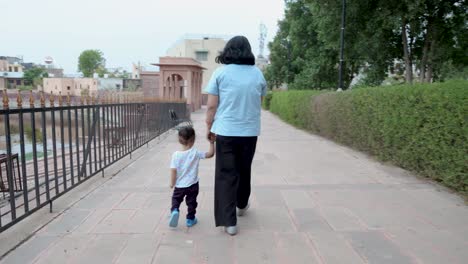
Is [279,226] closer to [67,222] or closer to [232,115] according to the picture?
[232,115]

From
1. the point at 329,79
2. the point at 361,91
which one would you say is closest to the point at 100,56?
the point at 329,79

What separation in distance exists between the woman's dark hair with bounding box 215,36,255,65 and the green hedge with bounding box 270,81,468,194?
2752 mm

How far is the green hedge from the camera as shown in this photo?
167 inches

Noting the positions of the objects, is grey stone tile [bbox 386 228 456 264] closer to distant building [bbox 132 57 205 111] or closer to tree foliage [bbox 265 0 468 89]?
tree foliage [bbox 265 0 468 89]

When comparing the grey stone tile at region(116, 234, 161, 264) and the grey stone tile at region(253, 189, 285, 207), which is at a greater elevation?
the grey stone tile at region(253, 189, 285, 207)

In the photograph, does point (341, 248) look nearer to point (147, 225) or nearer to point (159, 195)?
point (147, 225)

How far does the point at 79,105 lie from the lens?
4.52 m

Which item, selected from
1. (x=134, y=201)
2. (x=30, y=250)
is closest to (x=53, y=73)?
(x=134, y=201)

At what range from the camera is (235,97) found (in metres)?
3.02

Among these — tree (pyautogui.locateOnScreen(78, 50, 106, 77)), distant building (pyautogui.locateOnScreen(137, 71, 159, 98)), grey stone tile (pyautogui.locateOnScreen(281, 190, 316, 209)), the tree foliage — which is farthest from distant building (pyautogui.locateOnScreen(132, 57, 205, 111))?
tree (pyautogui.locateOnScreen(78, 50, 106, 77))

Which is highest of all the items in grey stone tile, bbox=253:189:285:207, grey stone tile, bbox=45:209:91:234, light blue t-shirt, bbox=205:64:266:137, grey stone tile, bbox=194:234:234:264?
light blue t-shirt, bbox=205:64:266:137

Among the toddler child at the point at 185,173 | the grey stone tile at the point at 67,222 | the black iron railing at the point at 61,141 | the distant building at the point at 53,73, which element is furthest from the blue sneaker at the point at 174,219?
the distant building at the point at 53,73

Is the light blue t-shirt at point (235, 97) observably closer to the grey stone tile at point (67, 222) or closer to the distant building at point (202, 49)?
the grey stone tile at point (67, 222)

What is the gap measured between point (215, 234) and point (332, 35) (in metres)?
11.8
